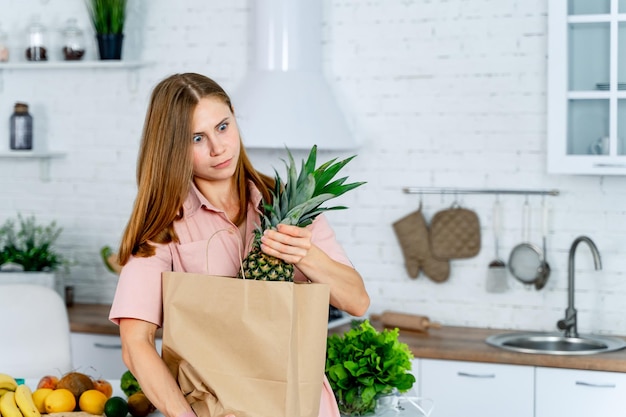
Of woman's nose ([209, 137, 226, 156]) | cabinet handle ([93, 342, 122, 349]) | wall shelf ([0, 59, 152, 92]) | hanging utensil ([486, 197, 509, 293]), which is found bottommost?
cabinet handle ([93, 342, 122, 349])

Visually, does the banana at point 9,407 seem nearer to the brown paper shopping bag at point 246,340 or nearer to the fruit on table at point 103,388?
the fruit on table at point 103,388

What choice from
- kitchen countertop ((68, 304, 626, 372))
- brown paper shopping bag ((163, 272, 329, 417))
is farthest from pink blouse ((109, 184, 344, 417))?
kitchen countertop ((68, 304, 626, 372))

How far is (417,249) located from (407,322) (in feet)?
1.13

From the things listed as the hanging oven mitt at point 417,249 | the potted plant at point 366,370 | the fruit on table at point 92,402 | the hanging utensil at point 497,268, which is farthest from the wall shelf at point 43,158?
the potted plant at point 366,370

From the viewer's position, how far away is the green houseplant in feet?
14.2

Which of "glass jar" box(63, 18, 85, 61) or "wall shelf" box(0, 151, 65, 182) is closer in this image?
"glass jar" box(63, 18, 85, 61)

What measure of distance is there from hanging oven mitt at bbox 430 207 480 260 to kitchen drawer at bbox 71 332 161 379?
1426mm

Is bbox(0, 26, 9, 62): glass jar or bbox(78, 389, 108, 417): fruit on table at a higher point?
bbox(0, 26, 9, 62): glass jar

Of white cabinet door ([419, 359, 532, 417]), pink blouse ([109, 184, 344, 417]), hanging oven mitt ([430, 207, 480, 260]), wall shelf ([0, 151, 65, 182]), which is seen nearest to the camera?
pink blouse ([109, 184, 344, 417])

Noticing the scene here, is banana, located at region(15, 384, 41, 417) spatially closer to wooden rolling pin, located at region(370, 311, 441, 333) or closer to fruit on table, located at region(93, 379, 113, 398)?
fruit on table, located at region(93, 379, 113, 398)

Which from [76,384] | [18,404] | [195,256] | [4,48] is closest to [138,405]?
[76,384]

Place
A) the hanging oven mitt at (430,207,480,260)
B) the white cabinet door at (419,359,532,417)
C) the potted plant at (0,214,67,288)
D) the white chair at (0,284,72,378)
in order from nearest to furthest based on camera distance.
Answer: the white chair at (0,284,72,378) → the white cabinet door at (419,359,532,417) → the hanging oven mitt at (430,207,480,260) → the potted plant at (0,214,67,288)

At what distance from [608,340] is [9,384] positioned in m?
2.34

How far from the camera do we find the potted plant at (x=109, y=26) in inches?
172
